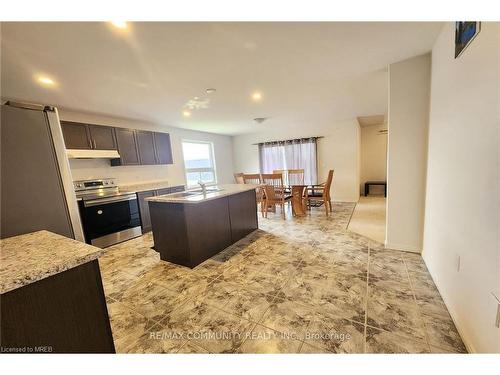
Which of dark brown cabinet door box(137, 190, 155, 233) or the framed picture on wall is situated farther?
dark brown cabinet door box(137, 190, 155, 233)

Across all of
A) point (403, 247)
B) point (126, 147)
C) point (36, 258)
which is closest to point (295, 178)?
point (403, 247)

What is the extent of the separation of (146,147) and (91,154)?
1052 millimetres

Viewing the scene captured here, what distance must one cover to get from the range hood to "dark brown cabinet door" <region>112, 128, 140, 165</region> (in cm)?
13

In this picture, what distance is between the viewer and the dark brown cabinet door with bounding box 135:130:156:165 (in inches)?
160

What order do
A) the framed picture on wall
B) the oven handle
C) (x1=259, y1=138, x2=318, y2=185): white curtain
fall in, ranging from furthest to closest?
1. (x1=259, y1=138, x2=318, y2=185): white curtain
2. the oven handle
3. the framed picture on wall

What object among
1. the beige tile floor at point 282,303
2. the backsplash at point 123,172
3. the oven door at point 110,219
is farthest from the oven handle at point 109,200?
the beige tile floor at point 282,303

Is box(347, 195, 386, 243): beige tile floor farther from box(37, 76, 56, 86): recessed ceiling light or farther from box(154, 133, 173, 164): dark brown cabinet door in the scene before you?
box(37, 76, 56, 86): recessed ceiling light

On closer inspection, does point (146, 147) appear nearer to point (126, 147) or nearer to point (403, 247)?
point (126, 147)

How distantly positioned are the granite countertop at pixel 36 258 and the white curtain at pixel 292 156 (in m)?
5.70

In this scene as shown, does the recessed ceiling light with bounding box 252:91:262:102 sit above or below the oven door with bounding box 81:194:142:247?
above

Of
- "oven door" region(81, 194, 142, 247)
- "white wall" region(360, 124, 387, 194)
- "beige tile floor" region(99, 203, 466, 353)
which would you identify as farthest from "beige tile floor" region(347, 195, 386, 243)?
"oven door" region(81, 194, 142, 247)

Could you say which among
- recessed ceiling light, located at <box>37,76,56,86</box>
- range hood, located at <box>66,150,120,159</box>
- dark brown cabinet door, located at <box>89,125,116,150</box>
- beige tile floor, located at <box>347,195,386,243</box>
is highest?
recessed ceiling light, located at <box>37,76,56,86</box>

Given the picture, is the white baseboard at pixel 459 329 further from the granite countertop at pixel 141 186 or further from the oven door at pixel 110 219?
the granite countertop at pixel 141 186
